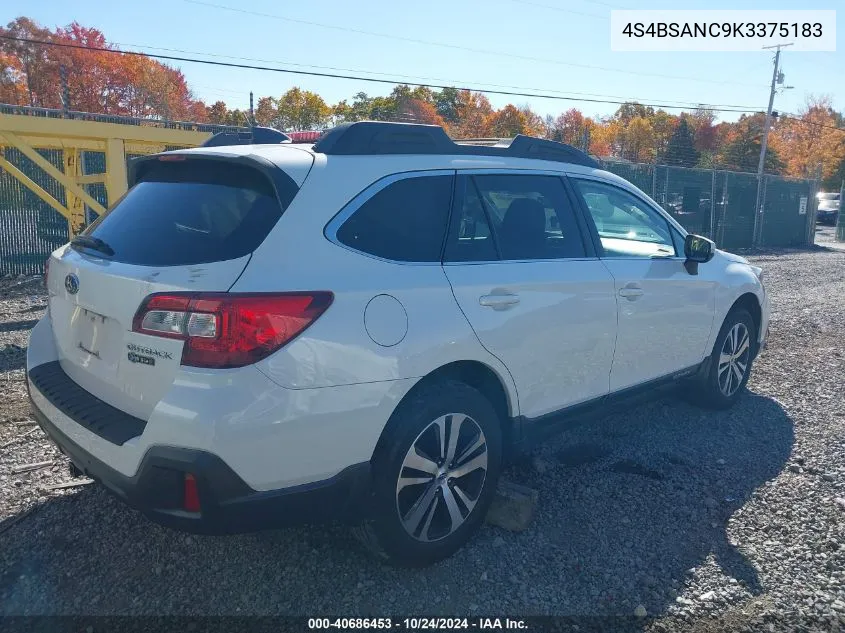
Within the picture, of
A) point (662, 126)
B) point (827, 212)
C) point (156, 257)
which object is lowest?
point (827, 212)

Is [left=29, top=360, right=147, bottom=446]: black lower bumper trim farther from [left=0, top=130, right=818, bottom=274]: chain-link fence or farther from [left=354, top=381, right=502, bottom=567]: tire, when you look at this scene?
[left=0, top=130, right=818, bottom=274]: chain-link fence

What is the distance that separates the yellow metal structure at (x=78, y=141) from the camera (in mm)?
8336

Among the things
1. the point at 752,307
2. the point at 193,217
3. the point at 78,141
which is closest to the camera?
the point at 193,217

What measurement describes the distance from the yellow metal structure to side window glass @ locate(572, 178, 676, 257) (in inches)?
267

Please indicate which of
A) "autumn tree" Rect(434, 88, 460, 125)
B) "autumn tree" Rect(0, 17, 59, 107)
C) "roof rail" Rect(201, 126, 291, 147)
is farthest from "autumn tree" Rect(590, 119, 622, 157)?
"roof rail" Rect(201, 126, 291, 147)

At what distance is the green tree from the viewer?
2196 inches

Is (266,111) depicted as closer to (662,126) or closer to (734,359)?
(662,126)

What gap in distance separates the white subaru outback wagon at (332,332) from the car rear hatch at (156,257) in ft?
0.03

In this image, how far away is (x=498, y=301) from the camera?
3.22m

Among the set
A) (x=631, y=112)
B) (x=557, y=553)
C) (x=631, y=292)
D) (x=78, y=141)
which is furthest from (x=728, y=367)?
(x=631, y=112)

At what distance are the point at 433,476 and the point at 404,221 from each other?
111 centimetres

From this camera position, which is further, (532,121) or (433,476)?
(532,121)

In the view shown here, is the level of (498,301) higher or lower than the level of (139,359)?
higher

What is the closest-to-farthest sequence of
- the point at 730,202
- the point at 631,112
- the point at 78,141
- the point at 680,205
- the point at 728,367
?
the point at 728,367
the point at 78,141
the point at 680,205
the point at 730,202
the point at 631,112
